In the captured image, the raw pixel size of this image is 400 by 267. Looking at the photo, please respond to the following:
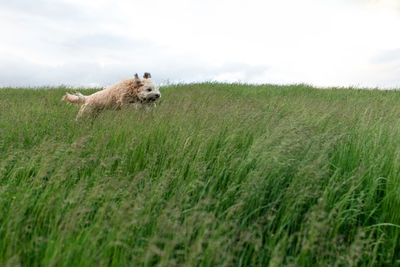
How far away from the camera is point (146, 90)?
7.22m

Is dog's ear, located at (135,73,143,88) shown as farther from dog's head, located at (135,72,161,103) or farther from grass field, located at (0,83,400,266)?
grass field, located at (0,83,400,266)

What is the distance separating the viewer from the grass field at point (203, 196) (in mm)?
2033

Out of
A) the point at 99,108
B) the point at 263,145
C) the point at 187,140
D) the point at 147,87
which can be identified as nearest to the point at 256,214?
the point at 263,145

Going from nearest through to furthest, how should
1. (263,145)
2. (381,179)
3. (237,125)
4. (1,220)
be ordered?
(1,220) → (381,179) → (263,145) → (237,125)

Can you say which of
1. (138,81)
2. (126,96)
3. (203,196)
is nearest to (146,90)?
(138,81)

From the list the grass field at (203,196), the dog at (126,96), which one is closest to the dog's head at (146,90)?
the dog at (126,96)

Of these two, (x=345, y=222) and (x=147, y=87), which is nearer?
(x=345, y=222)

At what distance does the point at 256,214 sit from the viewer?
271cm

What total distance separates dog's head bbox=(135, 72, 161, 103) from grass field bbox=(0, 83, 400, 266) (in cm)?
166

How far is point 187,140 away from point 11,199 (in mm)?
1921

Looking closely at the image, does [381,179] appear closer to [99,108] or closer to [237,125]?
[237,125]

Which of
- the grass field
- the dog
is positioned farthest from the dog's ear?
the grass field

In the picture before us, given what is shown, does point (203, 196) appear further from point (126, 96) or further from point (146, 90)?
point (126, 96)

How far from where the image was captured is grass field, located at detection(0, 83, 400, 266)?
6.67 feet
